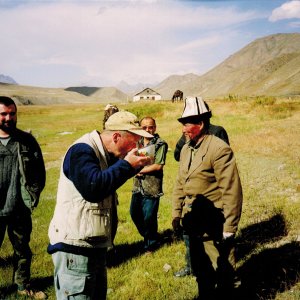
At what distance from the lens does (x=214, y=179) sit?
178 inches

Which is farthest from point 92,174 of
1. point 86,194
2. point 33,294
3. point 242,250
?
point 242,250

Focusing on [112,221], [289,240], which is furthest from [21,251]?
[289,240]

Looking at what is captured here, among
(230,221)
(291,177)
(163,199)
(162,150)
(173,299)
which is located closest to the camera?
(230,221)

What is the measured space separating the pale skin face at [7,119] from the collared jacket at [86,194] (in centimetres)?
Answer: 264

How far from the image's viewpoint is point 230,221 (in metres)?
4.21

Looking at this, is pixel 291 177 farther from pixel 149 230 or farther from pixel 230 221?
pixel 230 221

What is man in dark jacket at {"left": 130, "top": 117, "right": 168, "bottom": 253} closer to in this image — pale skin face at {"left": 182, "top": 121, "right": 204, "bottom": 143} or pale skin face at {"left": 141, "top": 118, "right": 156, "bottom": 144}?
pale skin face at {"left": 141, "top": 118, "right": 156, "bottom": 144}

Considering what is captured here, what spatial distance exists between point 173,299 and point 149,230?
1848mm

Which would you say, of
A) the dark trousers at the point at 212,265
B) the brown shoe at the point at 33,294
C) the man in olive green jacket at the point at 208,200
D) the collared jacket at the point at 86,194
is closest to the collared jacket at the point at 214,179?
the man in olive green jacket at the point at 208,200

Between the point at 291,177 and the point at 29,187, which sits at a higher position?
the point at 29,187

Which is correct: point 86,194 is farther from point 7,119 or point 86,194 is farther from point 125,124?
point 7,119

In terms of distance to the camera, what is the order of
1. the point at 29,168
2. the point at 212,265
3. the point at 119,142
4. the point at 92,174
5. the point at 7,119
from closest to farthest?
the point at 92,174, the point at 119,142, the point at 212,265, the point at 7,119, the point at 29,168

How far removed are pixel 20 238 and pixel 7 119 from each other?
1.94m

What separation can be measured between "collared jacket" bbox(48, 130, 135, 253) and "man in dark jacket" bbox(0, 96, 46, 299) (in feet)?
7.35
